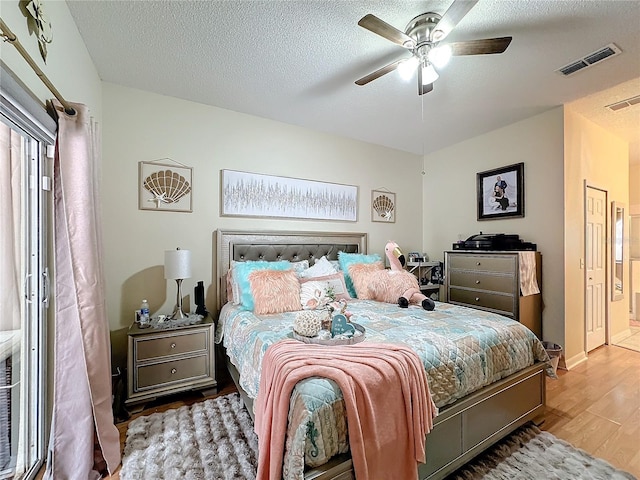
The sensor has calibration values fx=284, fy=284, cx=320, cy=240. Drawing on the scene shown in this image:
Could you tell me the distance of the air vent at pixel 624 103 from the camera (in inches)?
110

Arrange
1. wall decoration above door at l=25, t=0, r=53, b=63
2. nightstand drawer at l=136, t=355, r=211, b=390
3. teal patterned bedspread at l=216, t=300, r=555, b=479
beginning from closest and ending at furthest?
teal patterned bedspread at l=216, t=300, r=555, b=479, wall decoration above door at l=25, t=0, r=53, b=63, nightstand drawer at l=136, t=355, r=211, b=390

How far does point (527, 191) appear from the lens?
3.27 metres

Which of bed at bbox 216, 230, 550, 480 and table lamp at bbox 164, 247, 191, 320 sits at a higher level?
table lamp at bbox 164, 247, 191, 320

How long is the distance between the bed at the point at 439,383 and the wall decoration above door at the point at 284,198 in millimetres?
1193

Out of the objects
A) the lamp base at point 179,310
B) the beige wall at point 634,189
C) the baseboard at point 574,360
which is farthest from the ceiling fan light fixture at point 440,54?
the beige wall at point 634,189

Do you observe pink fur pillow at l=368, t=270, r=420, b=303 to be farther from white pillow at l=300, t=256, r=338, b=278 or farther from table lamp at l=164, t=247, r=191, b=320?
table lamp at l=164, t=247, r=191, b=320

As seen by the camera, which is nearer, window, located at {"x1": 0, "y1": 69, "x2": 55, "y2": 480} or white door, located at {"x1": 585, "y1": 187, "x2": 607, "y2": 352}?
window, located at {"x1": 0, "y1": 69, "x2": 55, "y2": 480}

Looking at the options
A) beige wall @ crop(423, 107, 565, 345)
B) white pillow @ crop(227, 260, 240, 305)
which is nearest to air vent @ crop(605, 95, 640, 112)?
beige wall @ crop(423, 107, 565, 345)

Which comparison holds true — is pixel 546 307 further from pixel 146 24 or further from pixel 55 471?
pixel 146 24

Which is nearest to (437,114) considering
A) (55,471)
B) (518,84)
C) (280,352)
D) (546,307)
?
(518,84)

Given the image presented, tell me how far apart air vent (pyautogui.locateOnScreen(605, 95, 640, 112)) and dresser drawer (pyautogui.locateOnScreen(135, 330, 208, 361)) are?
4.59 m

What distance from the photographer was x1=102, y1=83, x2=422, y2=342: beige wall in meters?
2.54

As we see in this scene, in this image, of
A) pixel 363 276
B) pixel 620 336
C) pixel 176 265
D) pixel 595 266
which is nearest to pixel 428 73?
pixel 363 276

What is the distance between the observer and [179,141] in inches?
111
